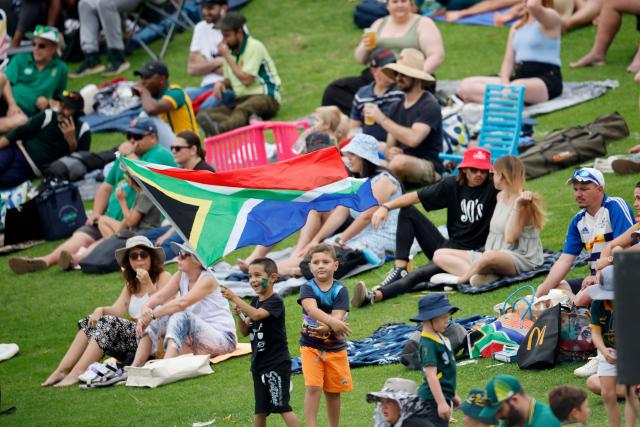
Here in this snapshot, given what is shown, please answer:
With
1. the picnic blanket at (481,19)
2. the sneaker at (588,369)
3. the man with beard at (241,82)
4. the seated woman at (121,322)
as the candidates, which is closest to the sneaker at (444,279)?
the seated woman at (121,322)

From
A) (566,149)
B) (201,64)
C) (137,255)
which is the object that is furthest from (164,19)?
(137,255)

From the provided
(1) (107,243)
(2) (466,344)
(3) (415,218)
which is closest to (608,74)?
(3) (415,218)

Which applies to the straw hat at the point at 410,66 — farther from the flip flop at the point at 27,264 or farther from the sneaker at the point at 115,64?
the sneaker at the point at 115,64

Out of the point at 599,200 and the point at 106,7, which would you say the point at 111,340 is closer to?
the point at 599,200

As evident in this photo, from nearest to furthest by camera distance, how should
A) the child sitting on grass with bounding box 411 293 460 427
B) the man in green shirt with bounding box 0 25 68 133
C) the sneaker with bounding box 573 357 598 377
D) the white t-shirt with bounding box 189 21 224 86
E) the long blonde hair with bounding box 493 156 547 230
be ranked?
the child sitting on grass with bounding box 411 293 460 427 < the sneaker with bounding box 573 357 598 377 < the long blonde hair with bounding box 493 156 547 230 < the man in green shirt with bounding box 0 25 68 133 < the white t-shirt with bounding box 189 21 224 86

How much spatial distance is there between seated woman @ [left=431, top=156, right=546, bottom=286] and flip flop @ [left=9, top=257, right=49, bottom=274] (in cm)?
524

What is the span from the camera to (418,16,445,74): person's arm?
1495cm

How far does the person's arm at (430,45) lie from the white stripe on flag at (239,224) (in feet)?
21.7

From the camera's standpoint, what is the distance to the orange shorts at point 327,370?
308 inches

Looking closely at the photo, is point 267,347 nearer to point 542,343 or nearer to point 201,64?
point 542,343

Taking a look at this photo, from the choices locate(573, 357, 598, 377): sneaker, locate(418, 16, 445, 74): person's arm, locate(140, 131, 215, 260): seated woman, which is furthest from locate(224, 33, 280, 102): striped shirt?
locate(573, 357, 598, 377): sneaker

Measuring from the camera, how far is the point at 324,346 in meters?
7.85

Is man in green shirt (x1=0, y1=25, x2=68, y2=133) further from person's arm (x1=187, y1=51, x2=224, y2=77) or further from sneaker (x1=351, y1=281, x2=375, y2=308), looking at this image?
sneaker (x1=351, y1=281, x2=375, y2=308)

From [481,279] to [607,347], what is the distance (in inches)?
135
